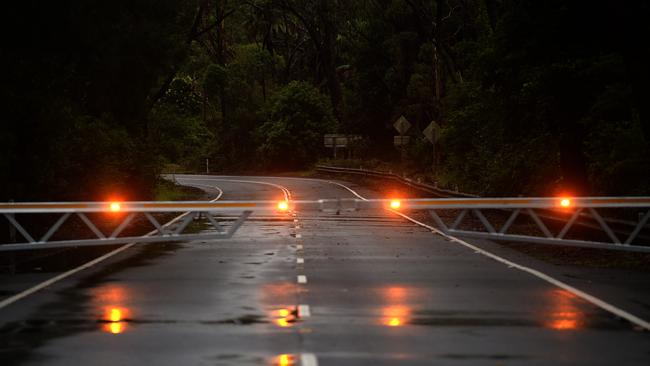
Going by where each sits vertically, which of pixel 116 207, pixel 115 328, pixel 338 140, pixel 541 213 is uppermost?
pixel 116 207

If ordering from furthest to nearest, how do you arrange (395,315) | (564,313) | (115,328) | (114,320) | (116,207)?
1. (116,207)
2. (564,313)
3. (395,315)
4. (114,320)
5. (115,328)

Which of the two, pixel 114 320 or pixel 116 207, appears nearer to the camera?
pixel 114 320

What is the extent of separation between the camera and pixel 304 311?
14852mm

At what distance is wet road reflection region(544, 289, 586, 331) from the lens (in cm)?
1352

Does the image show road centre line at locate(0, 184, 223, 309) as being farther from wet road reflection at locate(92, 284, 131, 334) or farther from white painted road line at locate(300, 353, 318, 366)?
white painted road line at locate(300, 353, 318, 366)

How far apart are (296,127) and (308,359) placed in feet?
296

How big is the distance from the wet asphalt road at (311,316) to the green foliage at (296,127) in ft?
249

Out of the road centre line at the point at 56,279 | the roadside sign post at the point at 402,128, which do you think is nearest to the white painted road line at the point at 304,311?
the road centre line at the point at 56,279

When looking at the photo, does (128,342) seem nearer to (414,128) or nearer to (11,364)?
(11,364)

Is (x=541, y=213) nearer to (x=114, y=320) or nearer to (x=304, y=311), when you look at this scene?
(x=304, y=311)

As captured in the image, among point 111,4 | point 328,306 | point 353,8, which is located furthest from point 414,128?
point 328,306

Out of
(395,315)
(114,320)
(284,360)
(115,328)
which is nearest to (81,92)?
(114,320)

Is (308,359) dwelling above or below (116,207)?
Answer: below

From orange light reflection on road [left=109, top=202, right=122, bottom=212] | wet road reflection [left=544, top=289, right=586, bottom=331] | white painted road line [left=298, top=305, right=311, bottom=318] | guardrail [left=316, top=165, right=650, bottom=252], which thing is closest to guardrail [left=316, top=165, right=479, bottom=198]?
guardrail [left=316, top=165, right=650, bottom=252]
